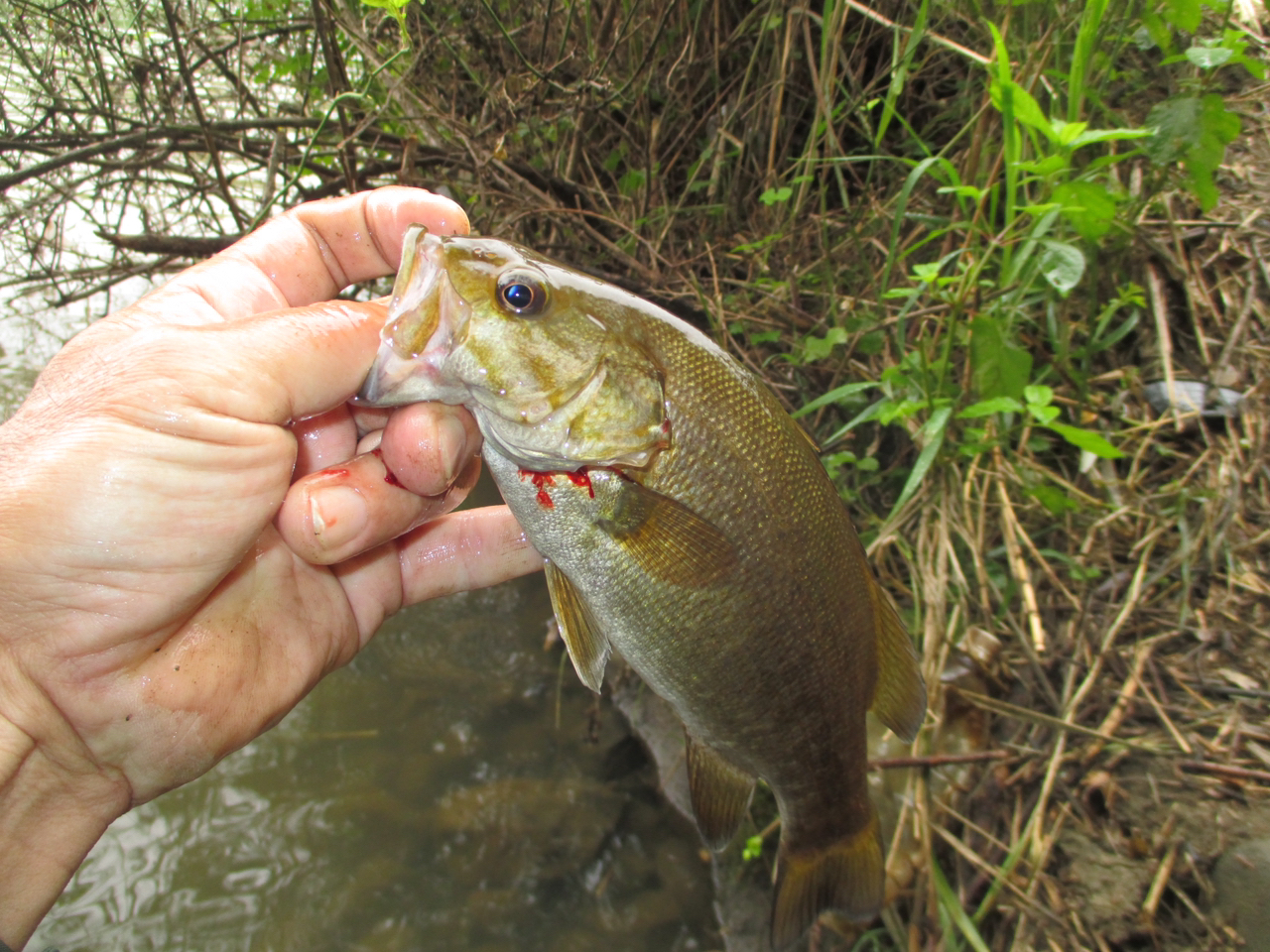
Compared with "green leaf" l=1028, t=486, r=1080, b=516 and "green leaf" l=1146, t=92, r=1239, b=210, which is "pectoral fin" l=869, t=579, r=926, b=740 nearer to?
"green leaf" l=1028, t=486, r=1080, b=516

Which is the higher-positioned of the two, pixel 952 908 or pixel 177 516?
pixel 177 516

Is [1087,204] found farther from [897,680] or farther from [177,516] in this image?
[177,516]

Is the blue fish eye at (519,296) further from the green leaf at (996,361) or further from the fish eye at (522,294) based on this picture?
the green leaf at (996,361)

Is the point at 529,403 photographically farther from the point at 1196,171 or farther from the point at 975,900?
the point at 1196,171

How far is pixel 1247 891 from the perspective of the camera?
1.82 meters

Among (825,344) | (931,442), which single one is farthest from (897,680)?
(825,344)

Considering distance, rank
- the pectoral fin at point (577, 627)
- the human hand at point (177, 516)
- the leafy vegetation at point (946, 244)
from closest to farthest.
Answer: the human hand at point (177, 516), the pectoral fin at point (577, 627), the leafy vegetation at point (946, 244)

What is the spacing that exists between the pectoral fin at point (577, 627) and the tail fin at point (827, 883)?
73cm

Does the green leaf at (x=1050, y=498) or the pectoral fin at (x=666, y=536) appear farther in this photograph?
the green leaf at (x=1050, y=498)

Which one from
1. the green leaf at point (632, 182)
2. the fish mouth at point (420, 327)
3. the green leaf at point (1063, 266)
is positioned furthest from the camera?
the green leaf at point (632, 182)

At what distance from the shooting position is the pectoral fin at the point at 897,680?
5.65 ft

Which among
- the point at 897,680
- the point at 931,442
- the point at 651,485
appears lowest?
the point at 897,680

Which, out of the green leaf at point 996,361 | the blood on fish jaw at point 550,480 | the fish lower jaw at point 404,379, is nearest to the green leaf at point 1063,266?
the green leaf at point 996,361

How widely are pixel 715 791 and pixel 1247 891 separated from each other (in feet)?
4.50
